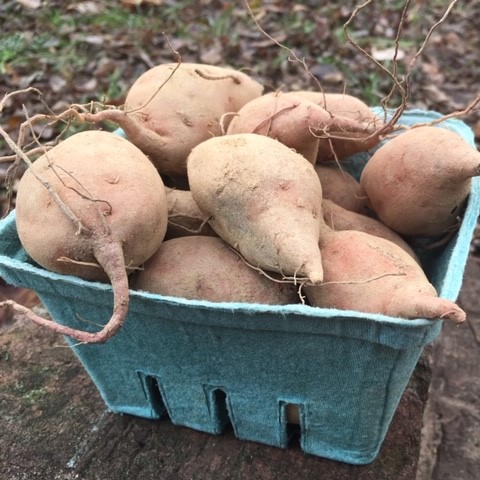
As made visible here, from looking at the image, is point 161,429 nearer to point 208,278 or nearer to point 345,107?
point 208,278

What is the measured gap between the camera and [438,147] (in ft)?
3.26

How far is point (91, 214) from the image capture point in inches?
33.4

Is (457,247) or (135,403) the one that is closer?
(457,247)

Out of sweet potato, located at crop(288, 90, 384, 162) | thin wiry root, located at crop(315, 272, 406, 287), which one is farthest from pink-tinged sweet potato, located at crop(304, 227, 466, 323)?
sweet potato, located at crop(288, 90, 384, 162)

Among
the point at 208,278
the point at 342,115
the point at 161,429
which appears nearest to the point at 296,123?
the point at 342,115

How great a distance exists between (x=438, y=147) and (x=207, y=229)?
1.36 ft

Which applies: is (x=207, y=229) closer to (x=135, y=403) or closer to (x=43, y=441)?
(x=135, y=403)

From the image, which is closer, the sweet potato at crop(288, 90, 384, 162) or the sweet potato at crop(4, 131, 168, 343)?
the sweet potato at crop(4, 131, 168, 343)

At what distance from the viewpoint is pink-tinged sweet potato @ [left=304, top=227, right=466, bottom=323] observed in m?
0.79

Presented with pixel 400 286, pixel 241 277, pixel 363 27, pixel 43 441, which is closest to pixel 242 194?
pixel 241 277

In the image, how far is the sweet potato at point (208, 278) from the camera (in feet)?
2.97

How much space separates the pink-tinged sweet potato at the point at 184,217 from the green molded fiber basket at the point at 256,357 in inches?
7.8

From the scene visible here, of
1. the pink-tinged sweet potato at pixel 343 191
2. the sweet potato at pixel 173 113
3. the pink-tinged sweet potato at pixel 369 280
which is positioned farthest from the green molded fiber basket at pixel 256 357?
the sweet potato at pixel 173 113

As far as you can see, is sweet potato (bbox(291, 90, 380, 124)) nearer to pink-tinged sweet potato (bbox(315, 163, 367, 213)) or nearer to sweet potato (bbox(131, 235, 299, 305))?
pink-tinged sweet potato (bbox(315, 163, 367, 213))
